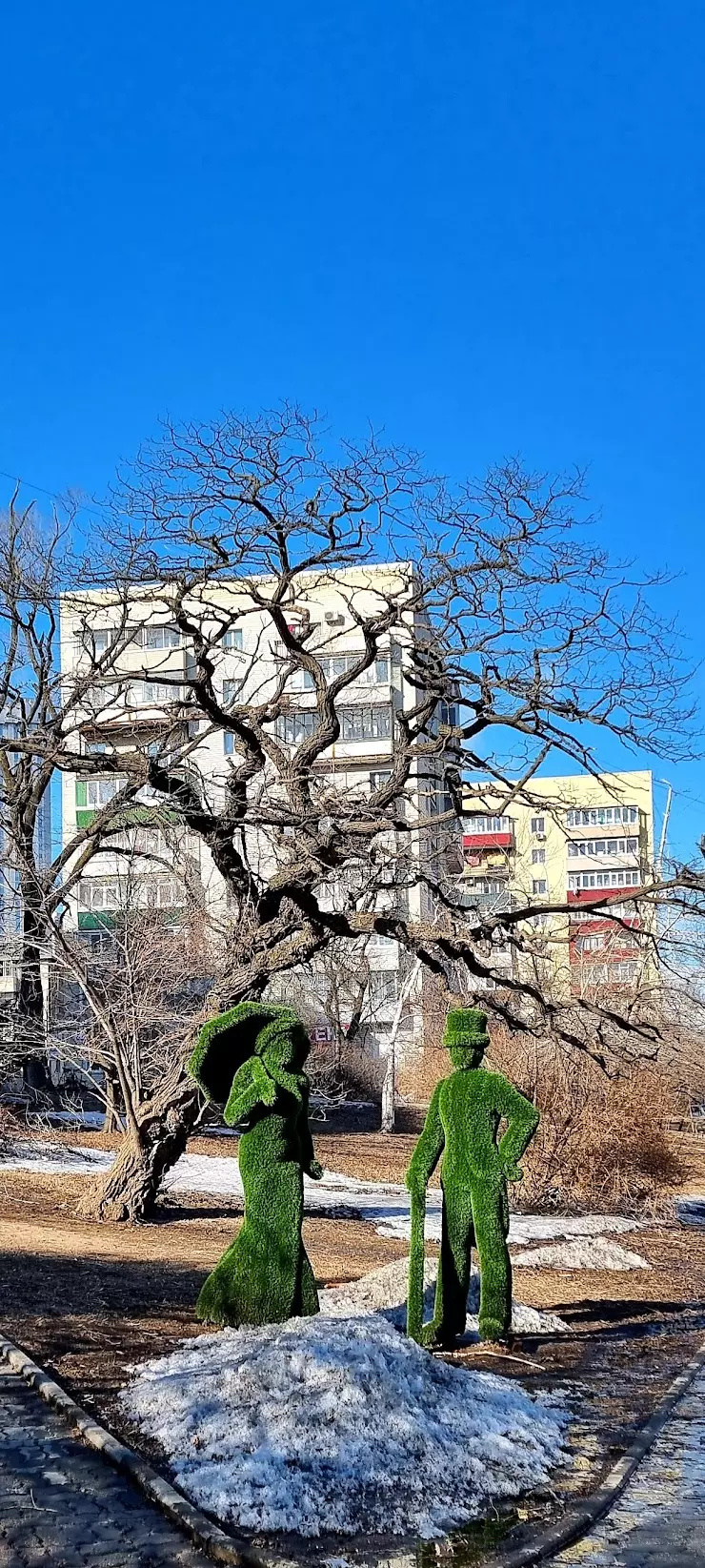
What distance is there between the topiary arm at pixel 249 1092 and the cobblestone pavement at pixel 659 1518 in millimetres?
2671

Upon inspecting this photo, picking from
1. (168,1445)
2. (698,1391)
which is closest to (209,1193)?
(698,1391)

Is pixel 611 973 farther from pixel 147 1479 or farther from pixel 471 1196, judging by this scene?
pixel 147 1479

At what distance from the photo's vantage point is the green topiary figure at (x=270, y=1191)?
754cm

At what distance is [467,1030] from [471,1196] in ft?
3.33

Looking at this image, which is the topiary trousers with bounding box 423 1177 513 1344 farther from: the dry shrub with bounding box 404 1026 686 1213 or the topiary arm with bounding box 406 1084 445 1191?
the dry shrub with bounding box 404 1026 686 1213

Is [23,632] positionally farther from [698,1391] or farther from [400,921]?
[698,1391]

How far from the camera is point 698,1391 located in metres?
7.84

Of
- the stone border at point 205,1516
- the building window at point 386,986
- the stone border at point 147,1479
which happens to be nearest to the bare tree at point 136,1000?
the building window at point 386,986

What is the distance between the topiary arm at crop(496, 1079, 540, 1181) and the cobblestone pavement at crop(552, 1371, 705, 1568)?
5.99 feet

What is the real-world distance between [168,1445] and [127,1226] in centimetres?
890

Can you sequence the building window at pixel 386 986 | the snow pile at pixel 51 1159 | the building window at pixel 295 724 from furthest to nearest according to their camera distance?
the building window at pixel 386 986, the snow pile at pixel 51 1159, the building window at pixel 295 724

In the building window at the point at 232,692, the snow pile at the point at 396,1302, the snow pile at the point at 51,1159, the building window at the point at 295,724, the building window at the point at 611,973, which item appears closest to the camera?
the snow pile at the point at 396,1302

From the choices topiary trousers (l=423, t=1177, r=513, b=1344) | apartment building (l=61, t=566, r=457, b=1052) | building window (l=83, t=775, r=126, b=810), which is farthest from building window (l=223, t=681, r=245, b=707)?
building window (l=83, t=775, r=126, b=810)

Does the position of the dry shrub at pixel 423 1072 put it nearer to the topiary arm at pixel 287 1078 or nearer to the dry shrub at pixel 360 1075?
the dry shrub at pixel 360 1075
